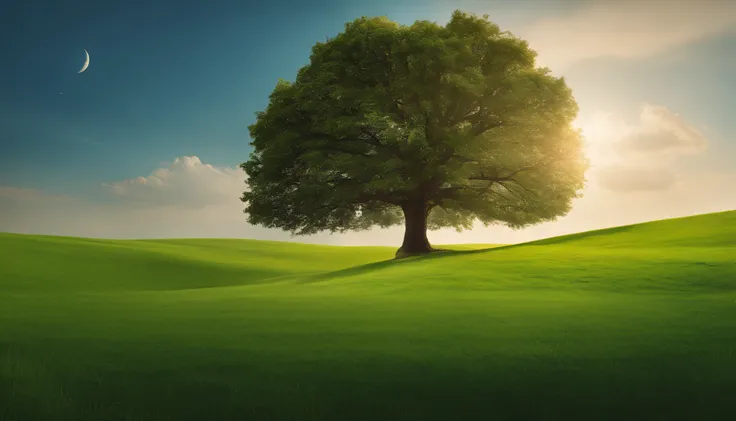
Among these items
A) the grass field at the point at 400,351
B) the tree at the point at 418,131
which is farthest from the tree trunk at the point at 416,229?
the grass field at the point at 400,351

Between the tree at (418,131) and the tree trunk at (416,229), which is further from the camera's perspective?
the tree trunk at (416,229)

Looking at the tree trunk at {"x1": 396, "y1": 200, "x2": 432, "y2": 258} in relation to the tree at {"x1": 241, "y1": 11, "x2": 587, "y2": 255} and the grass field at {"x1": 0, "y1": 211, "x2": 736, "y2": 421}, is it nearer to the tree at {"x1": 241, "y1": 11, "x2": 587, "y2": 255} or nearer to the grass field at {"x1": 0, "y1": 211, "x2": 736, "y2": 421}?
the tree at {"x1": 241, "y1": 11, "x2": 587, "y2": 255}

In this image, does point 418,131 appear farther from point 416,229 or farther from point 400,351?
point 400,351

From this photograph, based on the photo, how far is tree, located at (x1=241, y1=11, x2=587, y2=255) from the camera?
3641 cm

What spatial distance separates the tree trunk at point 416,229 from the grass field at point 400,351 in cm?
1503

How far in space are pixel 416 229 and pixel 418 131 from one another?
26.2 feet

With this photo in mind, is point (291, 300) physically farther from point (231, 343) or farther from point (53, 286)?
point (53, 286)

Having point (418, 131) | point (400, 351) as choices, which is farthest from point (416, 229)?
point (400, 351)

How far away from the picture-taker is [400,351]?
1245cm

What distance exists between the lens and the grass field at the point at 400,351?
9930 mm

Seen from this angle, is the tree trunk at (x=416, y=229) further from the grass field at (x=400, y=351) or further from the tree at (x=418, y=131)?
the grass field at (x=400, y=351)

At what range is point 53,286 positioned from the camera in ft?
117

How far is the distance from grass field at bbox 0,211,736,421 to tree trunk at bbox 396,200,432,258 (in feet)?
49.3

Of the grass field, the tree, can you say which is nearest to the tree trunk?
the tree
